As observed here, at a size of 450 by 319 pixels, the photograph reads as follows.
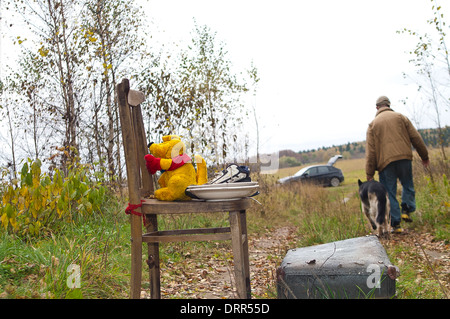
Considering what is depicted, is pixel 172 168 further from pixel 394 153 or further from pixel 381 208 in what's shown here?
pixel 394 153

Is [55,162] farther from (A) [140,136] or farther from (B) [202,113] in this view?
(A) [140,136]

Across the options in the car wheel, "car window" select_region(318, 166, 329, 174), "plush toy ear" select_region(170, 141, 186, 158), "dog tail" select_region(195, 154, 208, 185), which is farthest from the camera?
the car wheel

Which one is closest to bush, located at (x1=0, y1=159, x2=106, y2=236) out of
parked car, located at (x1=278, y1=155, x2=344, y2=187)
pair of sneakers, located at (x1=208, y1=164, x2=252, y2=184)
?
pair of sneakers, located at (x1=208, y1=164, x2=252, y2=184)

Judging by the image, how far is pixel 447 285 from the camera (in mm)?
3723

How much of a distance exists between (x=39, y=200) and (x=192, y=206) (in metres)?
2.37

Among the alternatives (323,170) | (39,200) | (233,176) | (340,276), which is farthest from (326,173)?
(233,176)

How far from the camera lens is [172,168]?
2975mm

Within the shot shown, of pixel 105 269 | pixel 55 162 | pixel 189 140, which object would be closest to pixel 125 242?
pixel 105 269

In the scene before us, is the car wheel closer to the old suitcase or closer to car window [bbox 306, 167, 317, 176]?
car window [bbox 306, 167, 317, 176]

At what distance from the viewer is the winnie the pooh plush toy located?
9.55 ft

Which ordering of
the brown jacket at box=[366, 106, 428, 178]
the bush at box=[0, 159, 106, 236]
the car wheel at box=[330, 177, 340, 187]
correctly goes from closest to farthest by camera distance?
1. the bush at box=[0, 159, 106, 236]
2. the brown jacket at box=[366, 106, 428, 178]
3. the car wheel at box=[330, 177, 340, 187]

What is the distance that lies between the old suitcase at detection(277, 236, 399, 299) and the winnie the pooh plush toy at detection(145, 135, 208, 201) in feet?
3.04

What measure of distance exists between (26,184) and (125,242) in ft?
3.96

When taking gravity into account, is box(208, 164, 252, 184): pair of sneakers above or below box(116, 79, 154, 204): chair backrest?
below
